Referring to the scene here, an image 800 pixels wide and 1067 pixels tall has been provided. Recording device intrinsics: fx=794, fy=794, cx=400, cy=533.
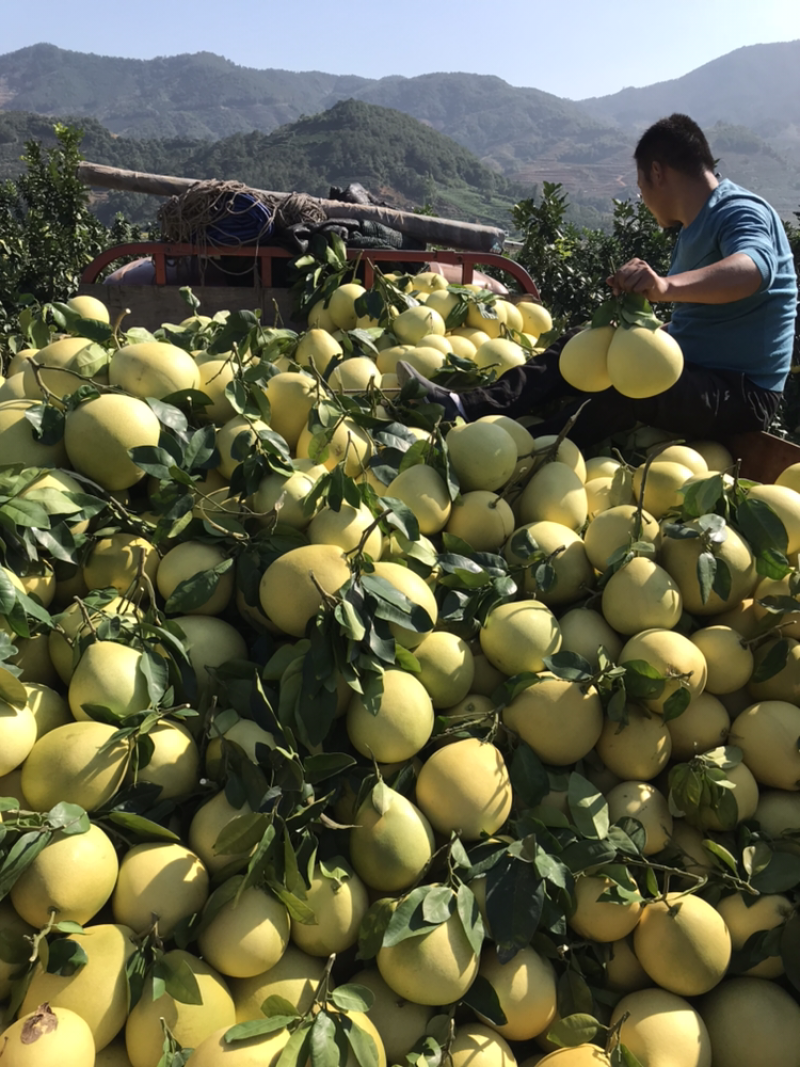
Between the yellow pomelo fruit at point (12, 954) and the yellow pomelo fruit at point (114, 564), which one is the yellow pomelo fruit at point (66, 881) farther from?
the yellow pomelo fruit at point (114, 564)

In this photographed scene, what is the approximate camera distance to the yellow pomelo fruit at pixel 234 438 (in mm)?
2230

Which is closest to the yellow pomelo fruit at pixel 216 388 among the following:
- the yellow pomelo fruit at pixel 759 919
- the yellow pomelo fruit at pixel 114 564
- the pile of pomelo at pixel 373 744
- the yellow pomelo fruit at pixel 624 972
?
the pile of pomelo at pixel 373 744

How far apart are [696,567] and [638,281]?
94 cm

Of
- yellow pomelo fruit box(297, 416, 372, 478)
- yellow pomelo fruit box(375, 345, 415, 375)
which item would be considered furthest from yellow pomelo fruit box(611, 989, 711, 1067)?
yellow pomelo fruit box(375, 345, 415, 375)

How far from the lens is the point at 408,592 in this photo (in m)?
1.89

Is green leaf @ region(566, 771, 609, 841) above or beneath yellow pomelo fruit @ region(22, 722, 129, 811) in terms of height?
beneath

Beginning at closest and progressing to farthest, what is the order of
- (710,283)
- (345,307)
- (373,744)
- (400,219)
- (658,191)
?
1. (373,744)
2. (710,283)
3. (658,191)
4. (345,307)
5. (400,219)

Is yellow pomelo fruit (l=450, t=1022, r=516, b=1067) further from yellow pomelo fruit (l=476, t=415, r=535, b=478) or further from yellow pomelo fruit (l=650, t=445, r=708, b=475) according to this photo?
yellow pomelo fruit (l=650, t=445, r=708, b=475)

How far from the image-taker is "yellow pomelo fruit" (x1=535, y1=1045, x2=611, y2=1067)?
1.44m

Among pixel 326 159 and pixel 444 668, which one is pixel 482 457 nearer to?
pixel 444 668

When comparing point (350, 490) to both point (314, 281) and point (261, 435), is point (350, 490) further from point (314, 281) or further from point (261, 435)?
point (314, 281)

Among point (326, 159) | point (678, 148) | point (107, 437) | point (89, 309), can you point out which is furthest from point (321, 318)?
point (326, 159)

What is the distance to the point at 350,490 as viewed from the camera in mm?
2039

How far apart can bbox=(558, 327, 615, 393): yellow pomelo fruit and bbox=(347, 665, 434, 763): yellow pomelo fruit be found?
1.33 m
